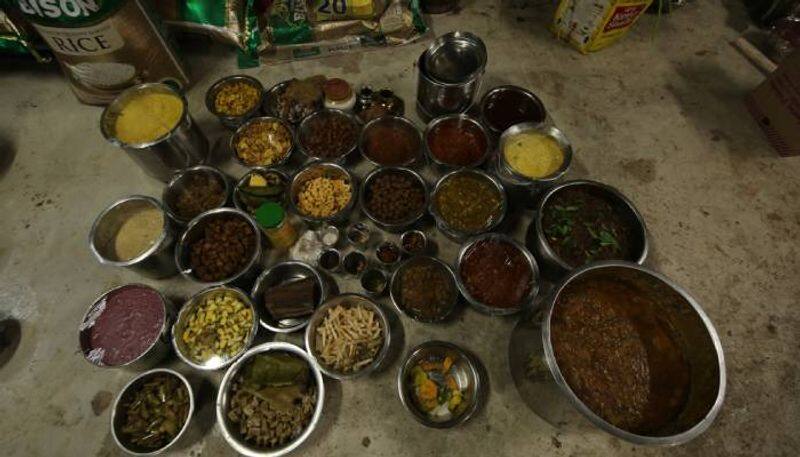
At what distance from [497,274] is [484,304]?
20 centimetres

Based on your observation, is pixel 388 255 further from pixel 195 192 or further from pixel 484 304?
pixel 195 192

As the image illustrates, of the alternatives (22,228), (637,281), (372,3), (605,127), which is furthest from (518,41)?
(22,228)

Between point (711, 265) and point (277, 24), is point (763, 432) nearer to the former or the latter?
point (711, 265)

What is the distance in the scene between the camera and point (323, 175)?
107 inches

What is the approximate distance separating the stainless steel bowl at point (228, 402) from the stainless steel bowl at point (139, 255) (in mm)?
824

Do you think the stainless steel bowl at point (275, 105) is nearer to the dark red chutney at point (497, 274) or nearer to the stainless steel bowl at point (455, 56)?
the stainless steel bowl at point (455, 56)

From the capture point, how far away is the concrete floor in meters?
2.19

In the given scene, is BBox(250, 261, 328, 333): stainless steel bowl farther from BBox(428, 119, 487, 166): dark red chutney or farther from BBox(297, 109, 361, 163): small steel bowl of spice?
BBox(428, 119, 487, 166): dark red chutney

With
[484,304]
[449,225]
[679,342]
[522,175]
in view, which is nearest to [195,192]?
[449,225]

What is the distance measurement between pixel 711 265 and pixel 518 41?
241 centimetres

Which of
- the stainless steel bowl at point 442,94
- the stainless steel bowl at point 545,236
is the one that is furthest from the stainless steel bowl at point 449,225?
the stainless steel bowl at point 442,94

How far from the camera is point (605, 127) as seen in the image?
10.6 ft

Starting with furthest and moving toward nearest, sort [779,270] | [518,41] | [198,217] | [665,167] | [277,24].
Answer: [518,41]
[277,24]
[665,167]
[779,270]
[198,217]

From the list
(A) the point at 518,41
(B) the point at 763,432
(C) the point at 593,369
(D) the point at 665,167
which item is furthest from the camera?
(A) the point at 518,41
